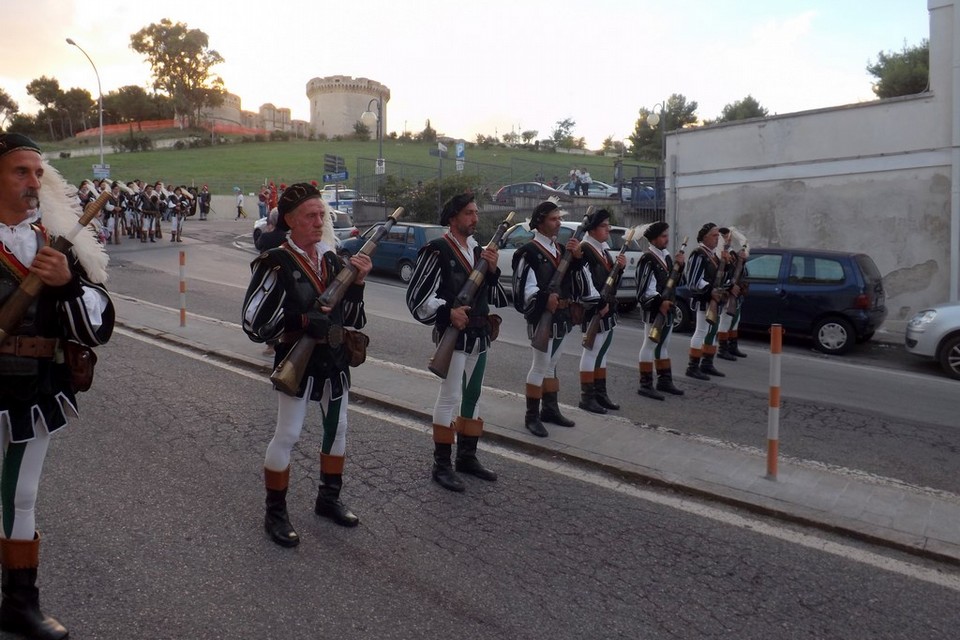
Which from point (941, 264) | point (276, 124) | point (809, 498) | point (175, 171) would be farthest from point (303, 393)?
point (276, 124)

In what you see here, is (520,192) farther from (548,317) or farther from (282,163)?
(282,163)

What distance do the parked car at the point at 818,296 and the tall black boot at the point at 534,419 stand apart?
5839mm

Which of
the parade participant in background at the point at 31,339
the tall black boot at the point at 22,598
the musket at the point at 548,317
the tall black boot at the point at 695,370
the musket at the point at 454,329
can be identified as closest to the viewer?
the parade participant in background at the point at 31,339

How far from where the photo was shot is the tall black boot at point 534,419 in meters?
6.64

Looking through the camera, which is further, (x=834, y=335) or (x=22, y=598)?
(x=834, y=335)

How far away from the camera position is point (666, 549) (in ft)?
15.3

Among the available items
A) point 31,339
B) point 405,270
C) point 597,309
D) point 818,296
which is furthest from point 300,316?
point 405,270

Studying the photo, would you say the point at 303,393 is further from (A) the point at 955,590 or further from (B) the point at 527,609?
(A) the point at 955,590

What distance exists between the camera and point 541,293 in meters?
6.68

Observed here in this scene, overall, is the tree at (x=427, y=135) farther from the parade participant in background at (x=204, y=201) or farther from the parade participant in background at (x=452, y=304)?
the parade participant in background at (x=452, y=304)

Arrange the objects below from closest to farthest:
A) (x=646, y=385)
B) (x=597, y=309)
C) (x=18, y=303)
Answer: (x=18, y=303)
(x=597, y=309)
(x=646, y=385)

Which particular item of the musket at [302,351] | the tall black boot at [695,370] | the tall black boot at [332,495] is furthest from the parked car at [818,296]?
the musket at [302,351]

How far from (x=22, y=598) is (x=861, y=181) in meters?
17.2

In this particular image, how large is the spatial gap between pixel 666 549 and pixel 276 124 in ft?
392
